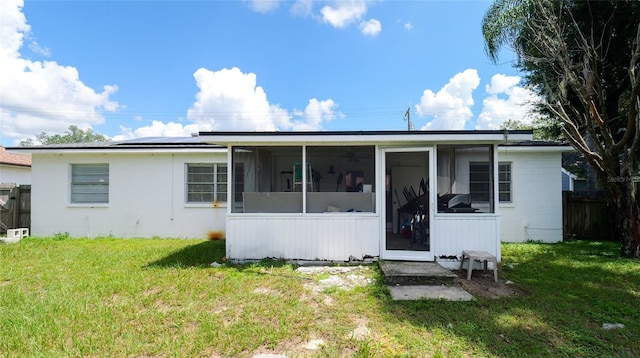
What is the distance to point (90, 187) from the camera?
324 inches

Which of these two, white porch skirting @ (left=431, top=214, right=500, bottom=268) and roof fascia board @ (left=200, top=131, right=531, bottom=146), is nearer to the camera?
roof fascia board @ (left=200, top=131, right=531, bottom=146)

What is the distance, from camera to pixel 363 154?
18.1 feet

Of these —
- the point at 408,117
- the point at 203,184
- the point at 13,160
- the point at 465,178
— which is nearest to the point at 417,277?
the point at 465,178

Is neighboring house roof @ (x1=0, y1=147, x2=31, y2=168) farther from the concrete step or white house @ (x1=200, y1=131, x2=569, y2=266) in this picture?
the concrete step

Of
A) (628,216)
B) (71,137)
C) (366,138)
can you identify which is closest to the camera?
(366,138)

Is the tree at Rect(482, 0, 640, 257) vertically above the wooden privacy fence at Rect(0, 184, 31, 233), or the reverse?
the tree at Rect(482, 0, 640, 257)

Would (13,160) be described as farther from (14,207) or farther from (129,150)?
(129,150)

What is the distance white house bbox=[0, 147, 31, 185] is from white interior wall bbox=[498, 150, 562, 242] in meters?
21.3

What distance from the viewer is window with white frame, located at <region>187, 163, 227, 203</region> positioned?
8.07 metres

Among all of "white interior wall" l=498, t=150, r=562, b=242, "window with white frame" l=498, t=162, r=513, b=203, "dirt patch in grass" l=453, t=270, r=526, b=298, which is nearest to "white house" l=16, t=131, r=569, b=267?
"dirt patch in grass" l=453, t=270, r=526, b=298

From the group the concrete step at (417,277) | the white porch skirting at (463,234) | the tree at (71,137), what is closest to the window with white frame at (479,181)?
the white porch skirting at (463,234)

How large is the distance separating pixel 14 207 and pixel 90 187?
239 cm

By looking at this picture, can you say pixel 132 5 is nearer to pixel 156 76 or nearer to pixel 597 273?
pixel 156 76

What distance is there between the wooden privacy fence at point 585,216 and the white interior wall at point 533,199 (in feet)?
2.34
